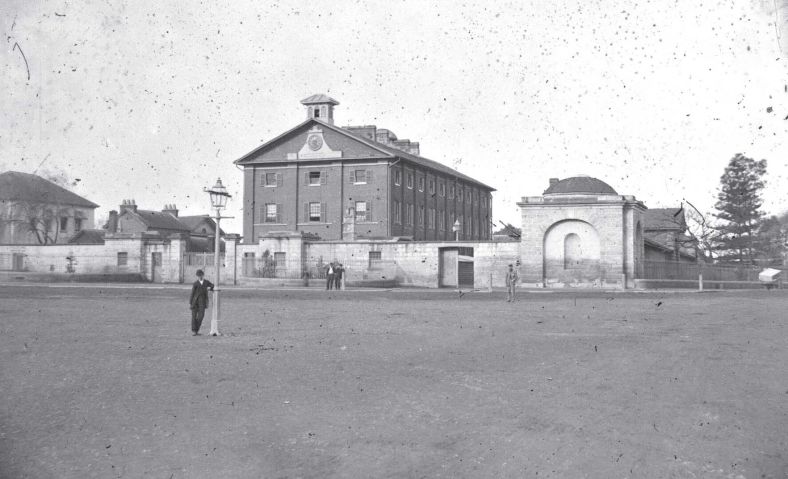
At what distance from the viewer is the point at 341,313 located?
24.8 m

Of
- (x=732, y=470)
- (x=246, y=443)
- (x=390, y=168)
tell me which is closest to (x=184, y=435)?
(x=246, y=443)

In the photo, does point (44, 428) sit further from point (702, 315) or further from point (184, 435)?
point (702, 315)

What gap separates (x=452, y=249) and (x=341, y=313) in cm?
2579

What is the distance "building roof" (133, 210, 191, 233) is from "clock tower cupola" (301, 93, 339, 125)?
24.4 m

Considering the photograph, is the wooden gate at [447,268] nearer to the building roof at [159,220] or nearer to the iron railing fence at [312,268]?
the iron railing fence at [312,268]

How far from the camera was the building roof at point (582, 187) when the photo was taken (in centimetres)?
5294

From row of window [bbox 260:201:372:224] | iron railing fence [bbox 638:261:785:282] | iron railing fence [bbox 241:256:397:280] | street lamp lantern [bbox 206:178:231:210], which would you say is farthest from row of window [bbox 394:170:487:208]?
street lamp lantern [bbox 206:178:231:210]

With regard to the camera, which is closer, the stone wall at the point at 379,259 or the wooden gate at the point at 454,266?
the stone wall at the point at 379,259

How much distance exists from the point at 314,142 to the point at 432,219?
44.2 ft

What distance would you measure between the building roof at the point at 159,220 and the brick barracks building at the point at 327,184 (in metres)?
19.8

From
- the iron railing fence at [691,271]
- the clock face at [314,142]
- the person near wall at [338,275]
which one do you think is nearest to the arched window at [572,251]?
the iron railing fence at [691,271]

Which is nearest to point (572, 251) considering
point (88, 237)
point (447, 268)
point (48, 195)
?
point (447, 268)

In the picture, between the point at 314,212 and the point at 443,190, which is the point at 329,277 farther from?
the point at 443,190

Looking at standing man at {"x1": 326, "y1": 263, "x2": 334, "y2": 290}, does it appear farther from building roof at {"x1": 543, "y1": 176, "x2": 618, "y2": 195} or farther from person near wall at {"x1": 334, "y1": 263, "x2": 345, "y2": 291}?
building roof at {"x1": 543, "y1": 176, "x2": 618, "y2": 195}
